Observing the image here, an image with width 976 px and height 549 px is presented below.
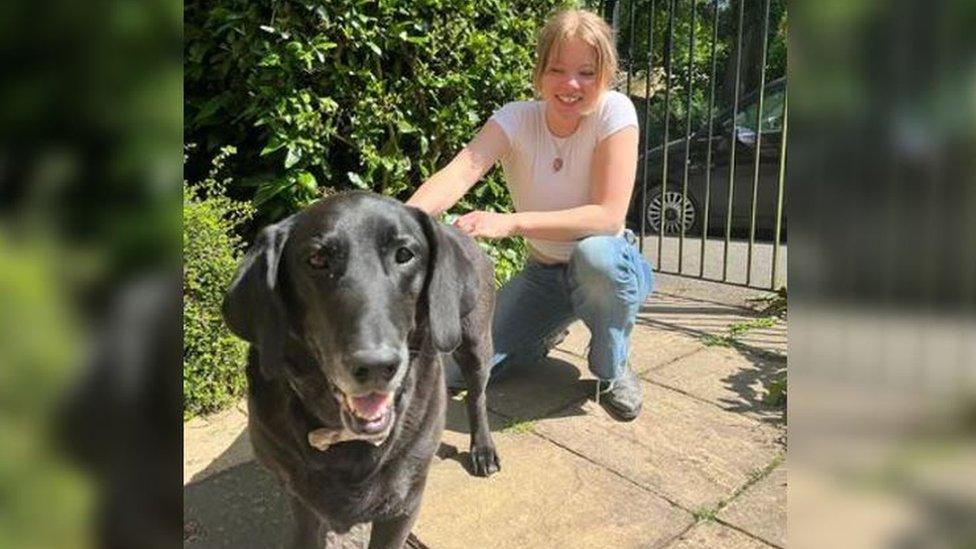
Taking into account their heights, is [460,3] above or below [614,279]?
above

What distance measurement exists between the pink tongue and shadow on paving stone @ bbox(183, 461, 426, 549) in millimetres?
662

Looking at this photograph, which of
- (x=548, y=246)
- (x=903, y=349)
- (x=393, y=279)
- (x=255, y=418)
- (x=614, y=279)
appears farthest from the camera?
(x=548, y=246)

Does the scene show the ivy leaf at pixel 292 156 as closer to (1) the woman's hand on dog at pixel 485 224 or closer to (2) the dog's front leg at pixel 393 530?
(1) the woman's hand on dog at pixel 485 224

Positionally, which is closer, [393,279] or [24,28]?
[24,28]

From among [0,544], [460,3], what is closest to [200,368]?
[460,3]

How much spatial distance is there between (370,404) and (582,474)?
1169 millimetres

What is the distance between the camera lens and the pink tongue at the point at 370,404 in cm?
191

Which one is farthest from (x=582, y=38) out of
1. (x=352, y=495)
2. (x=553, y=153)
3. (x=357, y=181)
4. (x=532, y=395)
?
(x=352, y=495)

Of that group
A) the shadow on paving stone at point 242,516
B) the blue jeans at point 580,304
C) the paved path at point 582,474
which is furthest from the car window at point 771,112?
the shadow on paving stone at point 242,516

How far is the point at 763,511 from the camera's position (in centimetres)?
253

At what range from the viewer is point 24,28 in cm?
42

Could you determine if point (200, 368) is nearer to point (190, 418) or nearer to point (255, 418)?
point (190, 418)

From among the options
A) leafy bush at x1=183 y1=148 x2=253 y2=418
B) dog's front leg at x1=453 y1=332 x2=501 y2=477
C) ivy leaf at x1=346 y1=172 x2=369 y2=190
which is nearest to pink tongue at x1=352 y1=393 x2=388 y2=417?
dog's front leg at x1=453 y1=332 x2=501 y2=477

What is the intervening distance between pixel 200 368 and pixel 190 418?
0.22 meters
